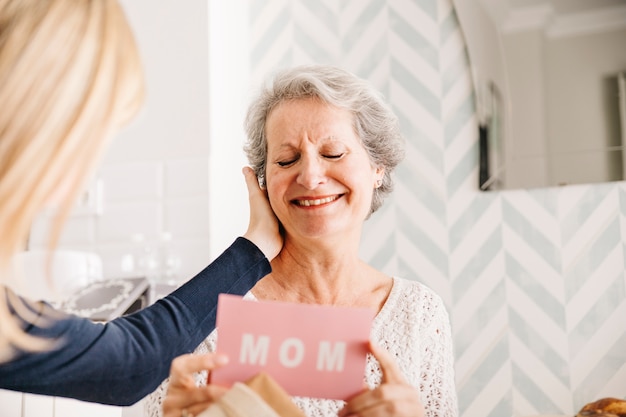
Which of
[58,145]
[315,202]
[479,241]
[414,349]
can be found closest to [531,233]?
[479,241]

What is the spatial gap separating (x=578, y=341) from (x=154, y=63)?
5.71 feet

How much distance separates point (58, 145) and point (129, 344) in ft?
1.12

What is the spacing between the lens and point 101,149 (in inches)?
32.2

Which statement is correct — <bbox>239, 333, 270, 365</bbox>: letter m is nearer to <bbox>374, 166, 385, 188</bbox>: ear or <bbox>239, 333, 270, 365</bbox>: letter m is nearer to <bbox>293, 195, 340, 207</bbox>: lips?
<bbox>293, 195, 340, 207</bbox>: lips

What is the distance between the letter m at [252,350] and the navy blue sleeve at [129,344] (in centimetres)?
18

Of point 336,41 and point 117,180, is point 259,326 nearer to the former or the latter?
point 117,180

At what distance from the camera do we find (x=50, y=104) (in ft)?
2.53

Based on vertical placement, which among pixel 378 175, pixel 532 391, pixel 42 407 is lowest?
pixel 532 391

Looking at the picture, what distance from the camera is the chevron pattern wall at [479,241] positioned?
6.81 feet

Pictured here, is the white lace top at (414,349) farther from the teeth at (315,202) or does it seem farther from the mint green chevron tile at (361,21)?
the mint green chevron tile at (361,21)

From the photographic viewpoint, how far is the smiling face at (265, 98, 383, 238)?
4.72ft

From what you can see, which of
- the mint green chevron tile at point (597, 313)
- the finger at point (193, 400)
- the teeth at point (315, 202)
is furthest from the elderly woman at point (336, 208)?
the mint green chevron tile at point (597, 313)

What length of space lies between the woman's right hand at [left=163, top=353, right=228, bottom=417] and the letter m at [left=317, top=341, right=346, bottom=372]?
0.13m

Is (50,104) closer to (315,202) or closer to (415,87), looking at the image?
(315,202)
